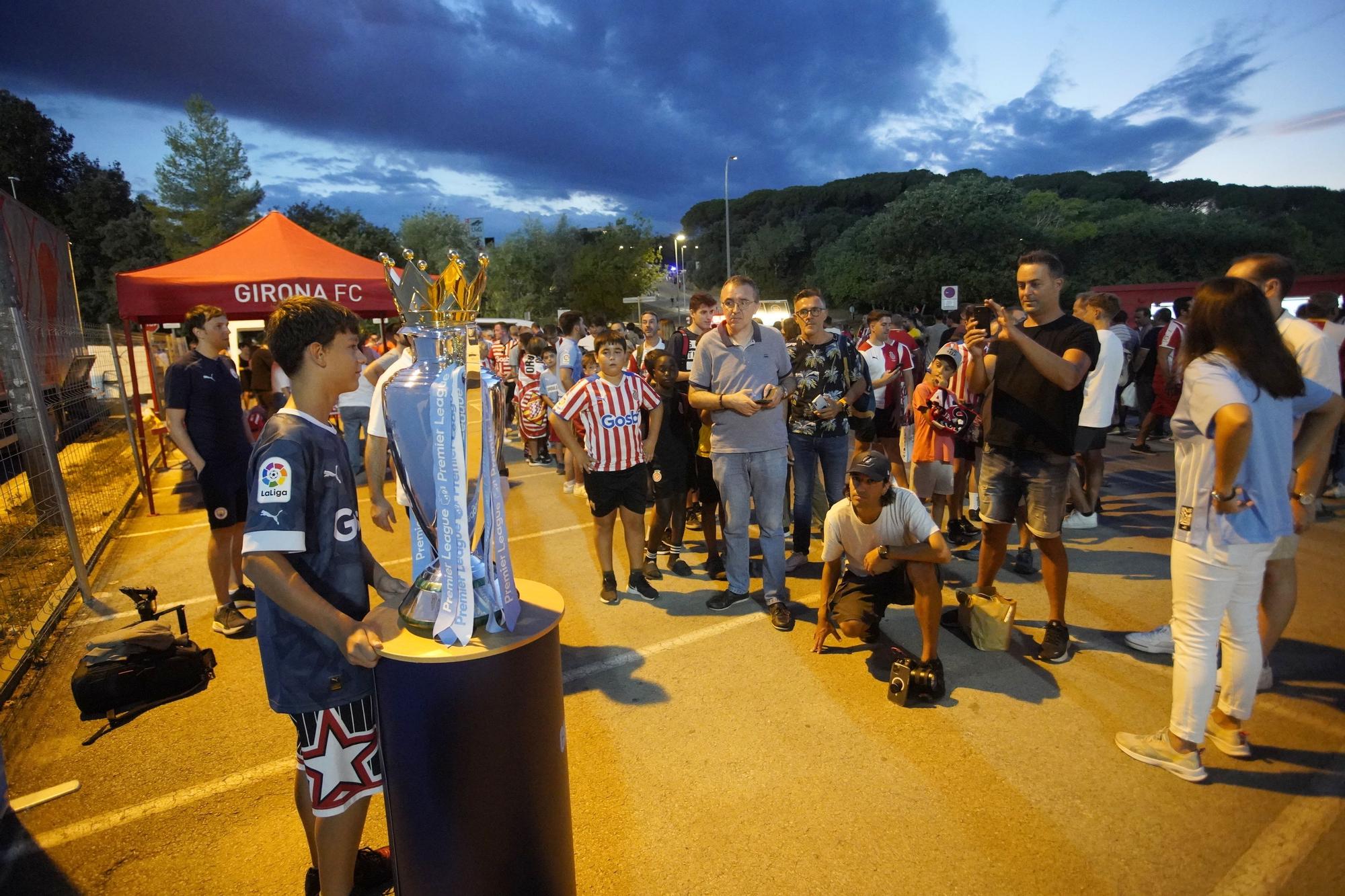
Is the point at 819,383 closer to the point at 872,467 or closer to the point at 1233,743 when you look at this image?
the point at 872,467

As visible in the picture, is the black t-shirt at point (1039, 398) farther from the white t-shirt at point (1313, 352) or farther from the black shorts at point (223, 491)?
the black shorts at point (223, 491)

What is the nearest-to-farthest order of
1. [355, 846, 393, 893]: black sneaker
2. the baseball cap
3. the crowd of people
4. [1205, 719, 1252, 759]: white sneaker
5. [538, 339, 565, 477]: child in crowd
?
the crowd of people, [355, 846, 393, 893]: black sneaker, [1205, 719, 1252, 759]: white sneaker, the baseball cap, [538, 339, 565, 477]: child in crowd

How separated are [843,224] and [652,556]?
75207 mm

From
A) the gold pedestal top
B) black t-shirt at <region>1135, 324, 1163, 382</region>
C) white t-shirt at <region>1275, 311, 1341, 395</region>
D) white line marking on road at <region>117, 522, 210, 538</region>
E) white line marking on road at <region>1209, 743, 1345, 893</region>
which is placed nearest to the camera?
the gold pedestal top

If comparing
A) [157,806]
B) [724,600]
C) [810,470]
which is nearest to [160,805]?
[157,806]

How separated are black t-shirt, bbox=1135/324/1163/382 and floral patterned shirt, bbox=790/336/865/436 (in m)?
6.25

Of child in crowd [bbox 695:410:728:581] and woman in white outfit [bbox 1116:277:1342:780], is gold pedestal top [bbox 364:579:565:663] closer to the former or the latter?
woman in white outfit [bbox 1116:277:1342:780]

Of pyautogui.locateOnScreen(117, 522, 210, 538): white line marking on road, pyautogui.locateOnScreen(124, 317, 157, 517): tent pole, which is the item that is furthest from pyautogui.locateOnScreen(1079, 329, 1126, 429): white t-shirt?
pyautogui.locateOnScreen(124, 317, 157, 517): tent pole

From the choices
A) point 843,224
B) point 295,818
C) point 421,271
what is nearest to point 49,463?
point 295,818

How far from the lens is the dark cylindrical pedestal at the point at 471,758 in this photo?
1.62m

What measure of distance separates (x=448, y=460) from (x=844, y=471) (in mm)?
3816

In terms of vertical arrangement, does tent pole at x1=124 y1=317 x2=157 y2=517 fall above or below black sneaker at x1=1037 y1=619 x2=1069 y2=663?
above

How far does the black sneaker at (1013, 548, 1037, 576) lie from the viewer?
4883 millimetres

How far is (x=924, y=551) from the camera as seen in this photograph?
341 cm
